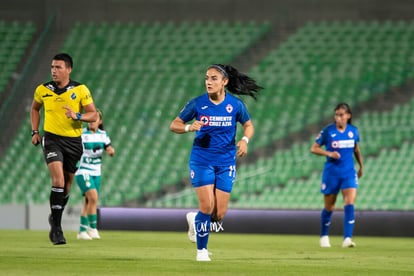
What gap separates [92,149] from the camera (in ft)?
53.6

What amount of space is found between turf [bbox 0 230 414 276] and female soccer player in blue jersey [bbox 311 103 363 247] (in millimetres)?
491

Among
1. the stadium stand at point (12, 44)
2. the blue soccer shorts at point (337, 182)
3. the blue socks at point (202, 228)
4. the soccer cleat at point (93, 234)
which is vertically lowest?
the blue socks at point (202, 228)

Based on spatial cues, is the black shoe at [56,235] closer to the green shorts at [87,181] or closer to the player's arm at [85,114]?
the player's arm at [85,114]

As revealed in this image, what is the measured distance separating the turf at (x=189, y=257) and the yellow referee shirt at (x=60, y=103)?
1.53 m

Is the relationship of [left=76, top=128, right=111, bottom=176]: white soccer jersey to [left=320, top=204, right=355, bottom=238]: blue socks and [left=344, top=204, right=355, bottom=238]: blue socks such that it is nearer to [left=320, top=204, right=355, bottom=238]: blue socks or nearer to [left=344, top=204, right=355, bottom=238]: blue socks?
[left=320, top=204, right=355, bottom=238]: blue socks

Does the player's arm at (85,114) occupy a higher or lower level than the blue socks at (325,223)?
higher

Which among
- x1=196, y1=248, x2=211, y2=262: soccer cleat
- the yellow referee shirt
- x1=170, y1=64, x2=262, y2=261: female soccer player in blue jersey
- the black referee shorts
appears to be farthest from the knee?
the yellow referee shirt

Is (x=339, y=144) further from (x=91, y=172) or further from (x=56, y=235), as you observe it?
(x=56, y=235)

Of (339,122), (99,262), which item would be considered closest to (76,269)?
(99,262)

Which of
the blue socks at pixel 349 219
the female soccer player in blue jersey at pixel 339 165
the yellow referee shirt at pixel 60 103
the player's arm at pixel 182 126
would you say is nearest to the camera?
the player's arm at pixel 182 126

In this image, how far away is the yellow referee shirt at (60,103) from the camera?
12.9 meters

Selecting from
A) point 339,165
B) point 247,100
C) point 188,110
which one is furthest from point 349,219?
point 247,100

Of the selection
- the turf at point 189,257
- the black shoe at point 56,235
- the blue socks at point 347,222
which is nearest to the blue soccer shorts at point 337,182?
the blue socks at point 347,222

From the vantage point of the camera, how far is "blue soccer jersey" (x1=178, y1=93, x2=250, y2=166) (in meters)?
10.8
